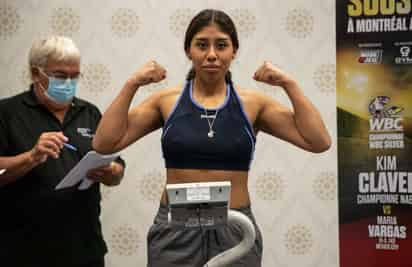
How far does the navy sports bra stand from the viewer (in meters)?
1.51

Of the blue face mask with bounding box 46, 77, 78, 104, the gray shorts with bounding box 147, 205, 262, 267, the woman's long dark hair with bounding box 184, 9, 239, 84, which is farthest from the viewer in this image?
the blue face mask with bounding box 46, 77, 78, 104

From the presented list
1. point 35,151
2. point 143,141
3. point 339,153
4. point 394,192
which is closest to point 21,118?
point 35,151

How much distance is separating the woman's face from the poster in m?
1.13

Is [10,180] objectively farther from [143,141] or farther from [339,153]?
[339,153]

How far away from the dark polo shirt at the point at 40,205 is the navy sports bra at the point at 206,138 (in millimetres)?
591

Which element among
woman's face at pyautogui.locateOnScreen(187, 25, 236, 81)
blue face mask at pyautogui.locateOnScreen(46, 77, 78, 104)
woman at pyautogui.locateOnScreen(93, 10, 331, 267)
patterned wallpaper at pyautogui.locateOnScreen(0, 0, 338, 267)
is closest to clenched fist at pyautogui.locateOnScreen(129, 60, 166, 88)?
woman at pyautogui.locateOnScreen(93, 10, 331, 267)

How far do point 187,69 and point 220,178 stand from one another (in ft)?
3.83

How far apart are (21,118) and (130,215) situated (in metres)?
0.85

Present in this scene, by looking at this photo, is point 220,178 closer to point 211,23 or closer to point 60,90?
point 211,23

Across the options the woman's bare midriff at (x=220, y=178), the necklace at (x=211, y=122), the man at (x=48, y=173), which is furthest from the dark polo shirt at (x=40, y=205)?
the necklace at (x=211, y=122)

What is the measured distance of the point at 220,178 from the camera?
154 centimetres

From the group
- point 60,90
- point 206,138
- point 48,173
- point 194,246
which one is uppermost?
point 60,90

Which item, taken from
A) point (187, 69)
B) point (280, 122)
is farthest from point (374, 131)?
point (280, 122)

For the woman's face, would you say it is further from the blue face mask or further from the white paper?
the blue face mask
